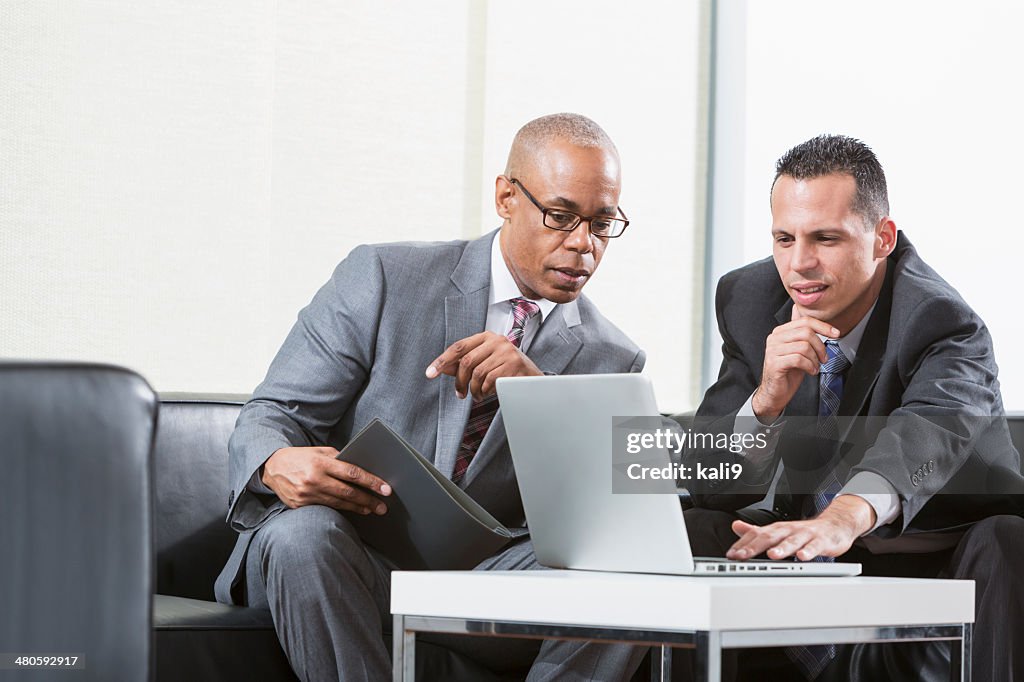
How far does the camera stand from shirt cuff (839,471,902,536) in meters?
1.64

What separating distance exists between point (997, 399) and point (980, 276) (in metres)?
1.07

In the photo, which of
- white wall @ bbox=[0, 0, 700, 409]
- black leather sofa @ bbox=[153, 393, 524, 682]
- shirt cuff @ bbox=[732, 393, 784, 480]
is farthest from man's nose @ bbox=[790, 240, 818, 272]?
white wall @ bbox=[0, 0, 700, 409]

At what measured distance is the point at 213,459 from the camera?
2.14m

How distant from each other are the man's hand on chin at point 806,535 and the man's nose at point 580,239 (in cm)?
73

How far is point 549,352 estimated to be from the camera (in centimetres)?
212

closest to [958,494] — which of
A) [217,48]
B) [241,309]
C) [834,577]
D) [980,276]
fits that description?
[834,577]

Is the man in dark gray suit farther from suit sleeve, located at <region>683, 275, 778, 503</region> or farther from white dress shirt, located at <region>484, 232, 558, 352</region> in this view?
white dress shirt, located at <region>484, 232, 558, 352</region>

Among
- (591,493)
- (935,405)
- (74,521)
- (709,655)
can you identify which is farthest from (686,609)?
(935,405)

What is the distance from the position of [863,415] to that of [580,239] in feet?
1.94

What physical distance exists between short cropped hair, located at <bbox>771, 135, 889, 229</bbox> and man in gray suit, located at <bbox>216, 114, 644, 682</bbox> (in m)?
0.33

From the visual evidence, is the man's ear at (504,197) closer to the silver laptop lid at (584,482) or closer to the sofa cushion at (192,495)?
the sofa cushion at (192,495)

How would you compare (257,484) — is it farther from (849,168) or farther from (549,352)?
(849,168)

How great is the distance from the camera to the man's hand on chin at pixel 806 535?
1364 millimetres

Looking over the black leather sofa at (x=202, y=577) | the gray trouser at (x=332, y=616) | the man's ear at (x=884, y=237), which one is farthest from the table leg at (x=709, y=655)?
the man's ear at (x=884, y=237)
